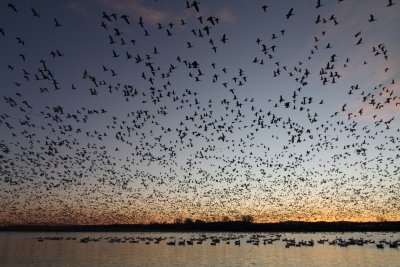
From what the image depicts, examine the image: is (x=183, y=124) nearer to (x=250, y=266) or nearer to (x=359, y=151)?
(x=359, y=151)

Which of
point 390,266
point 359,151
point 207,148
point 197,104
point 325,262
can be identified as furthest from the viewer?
point 325,262

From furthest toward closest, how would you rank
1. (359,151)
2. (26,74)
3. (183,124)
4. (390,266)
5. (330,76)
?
1. (390,266)
2. (359,151)
3. (183,124)
4. (330,76)
5. (26,74)

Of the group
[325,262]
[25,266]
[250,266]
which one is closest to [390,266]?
[325,262]

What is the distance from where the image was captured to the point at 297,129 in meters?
32.1

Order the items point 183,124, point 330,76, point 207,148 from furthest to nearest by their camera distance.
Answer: point 207,148
point 183,124
point 330,76

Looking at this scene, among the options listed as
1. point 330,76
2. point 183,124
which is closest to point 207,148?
point 183,124

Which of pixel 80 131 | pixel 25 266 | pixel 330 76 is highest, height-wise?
pixel 330 76

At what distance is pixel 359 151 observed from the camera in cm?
3591

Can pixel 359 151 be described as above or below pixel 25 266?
above

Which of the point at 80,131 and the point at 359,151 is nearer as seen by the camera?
the point at 80,131

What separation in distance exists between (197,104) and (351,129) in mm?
13393

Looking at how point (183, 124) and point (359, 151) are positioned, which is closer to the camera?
point (183, 124)

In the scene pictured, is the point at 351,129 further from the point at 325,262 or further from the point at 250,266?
the point at 325,262

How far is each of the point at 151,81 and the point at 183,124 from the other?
628 centimetres
